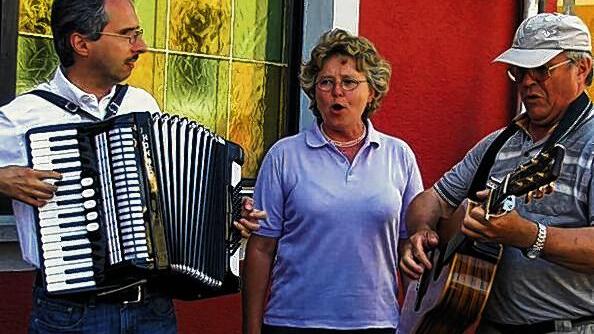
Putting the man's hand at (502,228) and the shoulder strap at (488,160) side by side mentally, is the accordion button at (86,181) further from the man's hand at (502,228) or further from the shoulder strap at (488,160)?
the shoulder strap at (488,160)

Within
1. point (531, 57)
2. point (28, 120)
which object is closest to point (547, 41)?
point (531, 57)

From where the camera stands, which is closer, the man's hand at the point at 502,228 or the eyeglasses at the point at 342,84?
the man's hand at the point at 502,228

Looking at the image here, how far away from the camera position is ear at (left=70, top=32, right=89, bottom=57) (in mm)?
Result: 3691

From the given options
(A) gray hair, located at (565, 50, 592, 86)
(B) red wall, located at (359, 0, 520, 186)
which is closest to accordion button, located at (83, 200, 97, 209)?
(A) gray hair, located at (565, 50, 592, 86)

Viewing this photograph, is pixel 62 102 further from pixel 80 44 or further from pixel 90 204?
pixel 90 204

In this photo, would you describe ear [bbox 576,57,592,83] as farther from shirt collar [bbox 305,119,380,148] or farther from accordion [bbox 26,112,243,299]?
accordion [bbox 26,112,243,299]

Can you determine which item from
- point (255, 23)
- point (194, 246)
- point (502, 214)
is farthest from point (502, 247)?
point (255, 23)

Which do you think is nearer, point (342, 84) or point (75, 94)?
point (75, 94)

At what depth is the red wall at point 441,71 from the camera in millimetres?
5730

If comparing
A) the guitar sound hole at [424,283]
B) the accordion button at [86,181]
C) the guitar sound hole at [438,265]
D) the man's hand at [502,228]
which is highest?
the accordion button at [86,181]

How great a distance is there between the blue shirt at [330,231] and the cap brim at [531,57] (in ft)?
2.14

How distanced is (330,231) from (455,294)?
51 centimetres

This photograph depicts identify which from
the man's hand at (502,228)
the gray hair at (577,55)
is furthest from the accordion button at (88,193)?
the gray hair at (577,55)

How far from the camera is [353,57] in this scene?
411 cm
